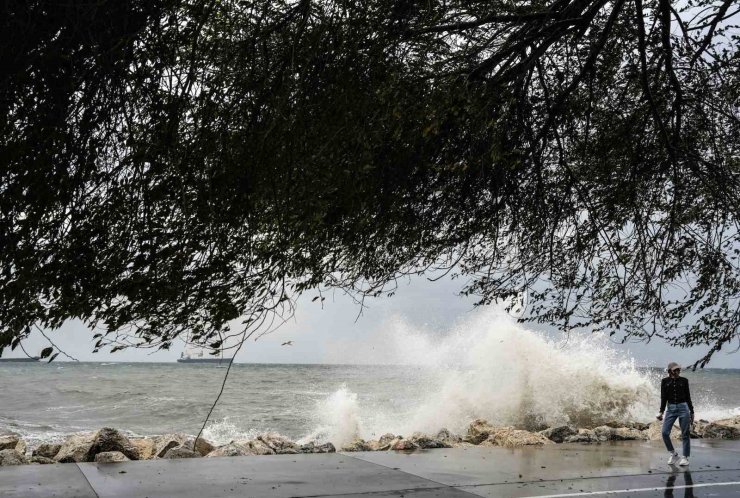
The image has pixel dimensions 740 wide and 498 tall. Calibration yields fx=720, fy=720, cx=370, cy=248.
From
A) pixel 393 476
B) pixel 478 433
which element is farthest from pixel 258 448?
pixel 478 433

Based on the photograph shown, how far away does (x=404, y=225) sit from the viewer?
28.8 feet

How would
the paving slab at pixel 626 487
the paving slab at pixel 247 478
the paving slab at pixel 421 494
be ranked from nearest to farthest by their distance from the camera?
the paving slab at pixel 421 494 < the paving slab at pixel 247 478 < the paving slab at pixel 626 487

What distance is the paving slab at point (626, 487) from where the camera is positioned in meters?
9.57

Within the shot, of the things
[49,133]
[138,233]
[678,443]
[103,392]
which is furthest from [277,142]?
[103,392]

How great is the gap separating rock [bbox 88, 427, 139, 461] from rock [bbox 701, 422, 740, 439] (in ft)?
41.9

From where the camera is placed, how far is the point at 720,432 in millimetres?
16906

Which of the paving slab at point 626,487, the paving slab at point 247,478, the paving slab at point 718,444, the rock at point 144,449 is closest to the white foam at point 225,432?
the rock at point 144,449

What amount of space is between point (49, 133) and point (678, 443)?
1401 centimetres

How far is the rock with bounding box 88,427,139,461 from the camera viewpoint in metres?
12.0

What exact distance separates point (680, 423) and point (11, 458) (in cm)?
1110

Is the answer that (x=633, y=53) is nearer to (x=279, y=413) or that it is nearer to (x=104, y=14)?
(x=104, y=14)

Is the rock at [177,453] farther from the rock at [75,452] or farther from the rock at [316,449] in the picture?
the rock at [316,449]

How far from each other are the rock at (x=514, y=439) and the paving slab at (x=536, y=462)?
565mm

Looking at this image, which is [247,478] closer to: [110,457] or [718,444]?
[110,457]
